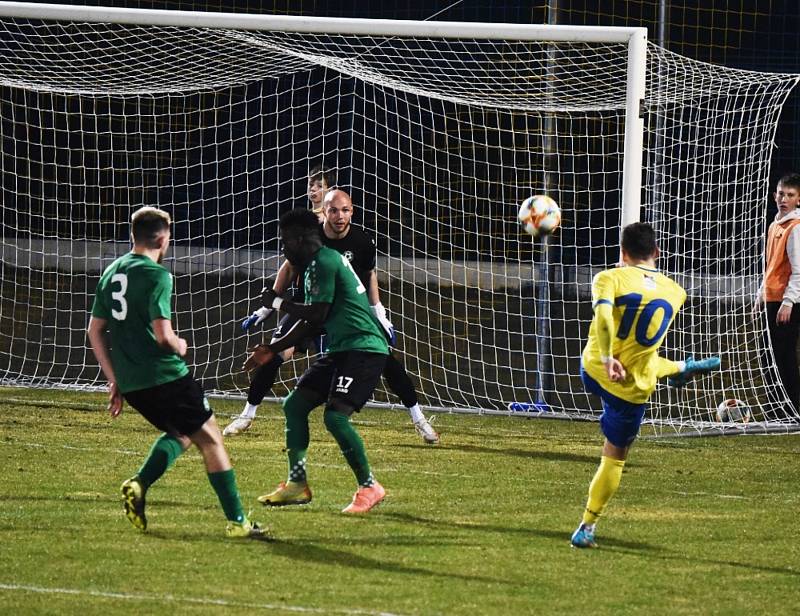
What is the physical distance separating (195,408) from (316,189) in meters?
4.48

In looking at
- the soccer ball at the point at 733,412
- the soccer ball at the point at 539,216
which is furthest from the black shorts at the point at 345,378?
the soccer ball at the point at 733,412

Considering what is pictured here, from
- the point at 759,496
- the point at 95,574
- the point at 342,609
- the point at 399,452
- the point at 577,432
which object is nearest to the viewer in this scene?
the point at 342,609

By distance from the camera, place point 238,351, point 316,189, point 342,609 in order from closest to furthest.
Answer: point 342,609, point 316,189, point 238,351

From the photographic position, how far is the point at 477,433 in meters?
11.7

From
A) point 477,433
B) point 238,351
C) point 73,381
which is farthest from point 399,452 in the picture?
point 238,351

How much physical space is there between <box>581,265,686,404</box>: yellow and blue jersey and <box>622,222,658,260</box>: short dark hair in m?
0.08

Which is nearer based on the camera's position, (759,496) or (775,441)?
(759,496)

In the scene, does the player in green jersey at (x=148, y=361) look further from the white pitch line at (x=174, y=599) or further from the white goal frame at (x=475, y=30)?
the white goal frame at (x=475, y=30)

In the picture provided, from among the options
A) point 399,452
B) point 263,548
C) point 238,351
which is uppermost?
point 263,548

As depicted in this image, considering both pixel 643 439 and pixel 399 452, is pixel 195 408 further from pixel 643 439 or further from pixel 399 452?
pixel 643 439

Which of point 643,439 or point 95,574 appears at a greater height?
point 95,574

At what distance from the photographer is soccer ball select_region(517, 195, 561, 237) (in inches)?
405

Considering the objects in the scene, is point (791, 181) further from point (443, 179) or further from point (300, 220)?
point (443, 179)

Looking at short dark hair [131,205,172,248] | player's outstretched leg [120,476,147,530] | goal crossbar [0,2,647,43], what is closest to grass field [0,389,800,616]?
player's outstretched leg [120,476,147,530]
